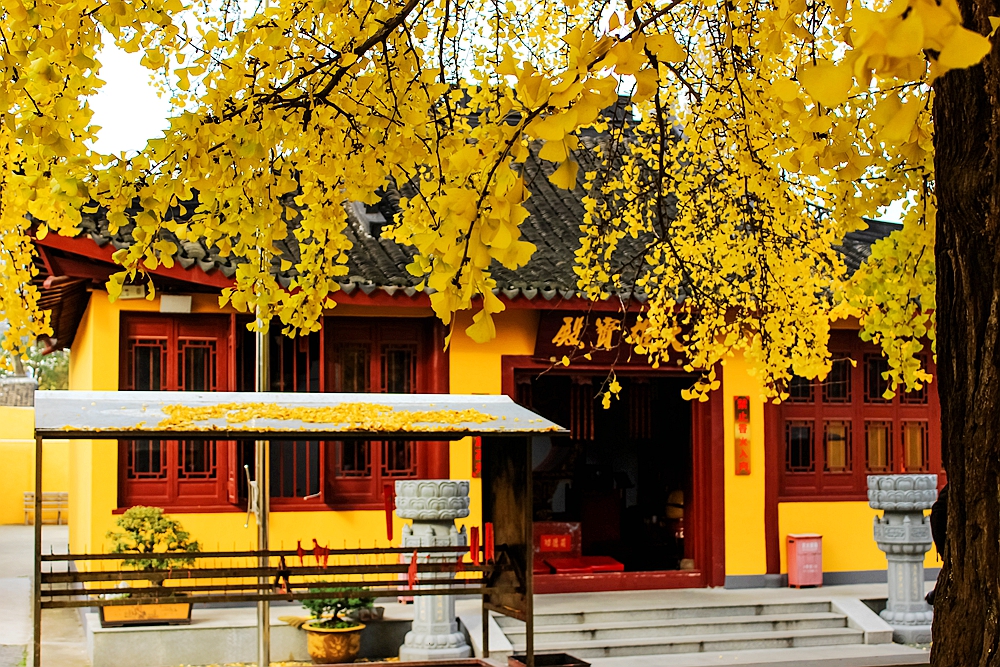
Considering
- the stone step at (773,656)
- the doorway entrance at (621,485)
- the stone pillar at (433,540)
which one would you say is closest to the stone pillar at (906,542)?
the stone step at (773,656)

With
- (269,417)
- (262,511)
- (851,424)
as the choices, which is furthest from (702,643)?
(269,417)

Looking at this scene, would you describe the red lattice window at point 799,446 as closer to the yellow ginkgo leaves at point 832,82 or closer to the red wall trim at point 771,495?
the red wall trim at point 771,495

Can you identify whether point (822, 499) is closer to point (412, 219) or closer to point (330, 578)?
point (330, 578)

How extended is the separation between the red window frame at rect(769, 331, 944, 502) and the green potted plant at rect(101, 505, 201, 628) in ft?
19.9

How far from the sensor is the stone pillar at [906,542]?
1005 centimetres

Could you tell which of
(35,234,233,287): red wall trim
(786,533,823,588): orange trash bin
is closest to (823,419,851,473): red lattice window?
(786,533,823,588): orange trash bin

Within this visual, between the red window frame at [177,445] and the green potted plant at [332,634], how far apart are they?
1.56 metres

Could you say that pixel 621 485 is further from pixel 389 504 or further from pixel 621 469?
pixel 389 504

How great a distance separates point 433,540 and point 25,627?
188 inches

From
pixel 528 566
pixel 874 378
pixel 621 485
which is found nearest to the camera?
pixel 528 566

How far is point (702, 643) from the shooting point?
9766 mm

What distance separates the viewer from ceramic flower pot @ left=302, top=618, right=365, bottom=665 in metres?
8.90

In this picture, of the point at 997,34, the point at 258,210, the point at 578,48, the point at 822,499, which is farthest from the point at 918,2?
the point at 822,499

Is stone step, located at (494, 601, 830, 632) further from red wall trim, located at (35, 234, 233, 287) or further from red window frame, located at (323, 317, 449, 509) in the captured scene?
red wall trim, located at (35, 234, 233, 287)
